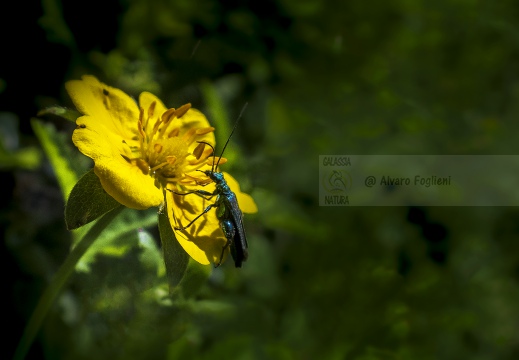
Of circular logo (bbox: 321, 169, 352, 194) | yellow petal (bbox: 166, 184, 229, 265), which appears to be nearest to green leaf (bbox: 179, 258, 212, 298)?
yellow petal (bbox: 166, 184, 229, 265)

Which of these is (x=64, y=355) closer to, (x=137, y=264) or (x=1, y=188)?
(x=137, y=264)

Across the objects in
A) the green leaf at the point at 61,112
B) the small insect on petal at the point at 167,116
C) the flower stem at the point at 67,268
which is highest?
the small insect on petal at the point at 167,116

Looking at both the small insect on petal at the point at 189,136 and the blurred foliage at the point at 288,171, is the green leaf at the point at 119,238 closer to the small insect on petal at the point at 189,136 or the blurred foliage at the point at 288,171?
the blurred foliage at the point at 288,171

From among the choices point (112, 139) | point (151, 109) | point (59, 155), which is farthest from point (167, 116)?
point (59, 155)

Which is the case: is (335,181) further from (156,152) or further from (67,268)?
(67,268)

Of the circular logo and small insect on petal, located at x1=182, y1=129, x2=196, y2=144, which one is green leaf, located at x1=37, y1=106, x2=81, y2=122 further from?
the circular logo

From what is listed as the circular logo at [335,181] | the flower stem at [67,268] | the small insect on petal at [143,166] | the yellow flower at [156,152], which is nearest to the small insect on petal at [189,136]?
the yellow flower at [156,152]

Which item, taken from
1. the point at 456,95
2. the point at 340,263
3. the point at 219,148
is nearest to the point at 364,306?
the point at 340,263
